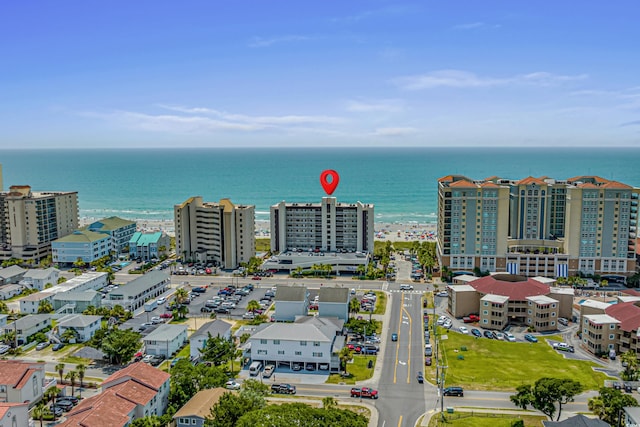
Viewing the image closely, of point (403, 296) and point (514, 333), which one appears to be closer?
point (514, 333)

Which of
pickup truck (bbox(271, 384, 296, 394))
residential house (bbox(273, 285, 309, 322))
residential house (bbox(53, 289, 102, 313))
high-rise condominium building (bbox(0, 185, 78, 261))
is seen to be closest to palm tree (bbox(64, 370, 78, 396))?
pickup truck (bbox(271, 384, 296, 394))

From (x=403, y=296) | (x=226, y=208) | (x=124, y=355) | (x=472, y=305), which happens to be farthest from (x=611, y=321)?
(x=226, y=208)

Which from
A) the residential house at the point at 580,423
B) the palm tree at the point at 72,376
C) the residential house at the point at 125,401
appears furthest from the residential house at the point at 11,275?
the residential house at the point at 580,423

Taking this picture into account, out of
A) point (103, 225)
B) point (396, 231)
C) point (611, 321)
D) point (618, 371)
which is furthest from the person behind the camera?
point (396, 231)

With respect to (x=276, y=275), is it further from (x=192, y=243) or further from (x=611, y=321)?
(x=611, y=321)

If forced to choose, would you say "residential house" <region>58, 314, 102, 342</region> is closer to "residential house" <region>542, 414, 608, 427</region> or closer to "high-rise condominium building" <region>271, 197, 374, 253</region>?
"high-rise condominium building" <region>271, 197, 374, 253</region>

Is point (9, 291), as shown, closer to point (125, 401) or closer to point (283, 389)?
point (125, 401)

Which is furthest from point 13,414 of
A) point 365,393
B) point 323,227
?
point 323,227
